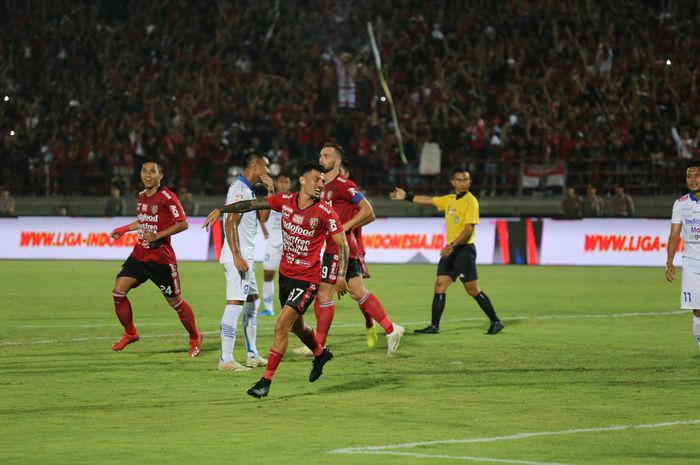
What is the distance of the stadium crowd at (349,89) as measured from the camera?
34.5 meters

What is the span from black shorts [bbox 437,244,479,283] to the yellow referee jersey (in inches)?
6.2

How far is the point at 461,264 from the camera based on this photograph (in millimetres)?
16625

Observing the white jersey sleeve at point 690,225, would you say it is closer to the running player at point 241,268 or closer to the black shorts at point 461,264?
the black shorts at point 461,264

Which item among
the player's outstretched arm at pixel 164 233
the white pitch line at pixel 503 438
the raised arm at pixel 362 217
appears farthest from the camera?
the player's outstretched arm at pixel 164 233

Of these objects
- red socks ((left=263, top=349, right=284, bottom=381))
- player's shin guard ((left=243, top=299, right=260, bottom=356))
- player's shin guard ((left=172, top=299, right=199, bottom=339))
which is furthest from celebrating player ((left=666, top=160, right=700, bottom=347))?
player's shin guard ((left=172, top=299, right=199, bottom=339))

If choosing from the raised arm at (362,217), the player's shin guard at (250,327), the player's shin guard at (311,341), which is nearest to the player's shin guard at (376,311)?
the raised arm at (362,217)

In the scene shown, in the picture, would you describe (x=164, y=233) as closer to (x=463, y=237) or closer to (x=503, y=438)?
(x=463, y=237)

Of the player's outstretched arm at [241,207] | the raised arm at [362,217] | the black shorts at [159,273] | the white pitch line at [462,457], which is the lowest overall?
the white pitch line at [462,457]

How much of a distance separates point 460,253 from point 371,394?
20.0 ft

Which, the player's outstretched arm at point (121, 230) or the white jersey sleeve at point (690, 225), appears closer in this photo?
the white jersey sleeve at point (690, 225)

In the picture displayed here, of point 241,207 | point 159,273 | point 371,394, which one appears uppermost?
point 241,207

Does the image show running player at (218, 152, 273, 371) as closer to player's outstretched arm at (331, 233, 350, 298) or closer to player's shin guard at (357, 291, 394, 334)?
player's outstretched arm at (331, 233, 350, 298)

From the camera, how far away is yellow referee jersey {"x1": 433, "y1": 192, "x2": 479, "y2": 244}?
653 inches

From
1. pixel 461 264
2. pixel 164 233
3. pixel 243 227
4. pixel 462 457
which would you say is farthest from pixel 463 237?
pixel 462 457
